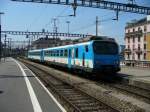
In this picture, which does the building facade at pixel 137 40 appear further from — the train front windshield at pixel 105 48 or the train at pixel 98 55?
the train front windshield at pixel 105 48

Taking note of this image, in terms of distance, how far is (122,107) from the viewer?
13.3m

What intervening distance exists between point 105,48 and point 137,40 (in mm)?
81427

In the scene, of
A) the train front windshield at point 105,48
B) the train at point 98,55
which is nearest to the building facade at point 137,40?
the train at point 98,55

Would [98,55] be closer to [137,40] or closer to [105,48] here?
[105,48]

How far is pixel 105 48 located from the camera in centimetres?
2516

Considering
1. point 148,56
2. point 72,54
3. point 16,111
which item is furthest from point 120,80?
point 148,56

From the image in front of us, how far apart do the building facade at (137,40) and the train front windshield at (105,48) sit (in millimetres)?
65094

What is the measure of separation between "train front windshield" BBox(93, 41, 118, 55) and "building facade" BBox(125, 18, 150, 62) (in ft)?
214

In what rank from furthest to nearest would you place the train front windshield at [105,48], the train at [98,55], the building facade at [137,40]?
the building facade at [137,40] → the train front windshield at [105,48] → the train at [98,55]

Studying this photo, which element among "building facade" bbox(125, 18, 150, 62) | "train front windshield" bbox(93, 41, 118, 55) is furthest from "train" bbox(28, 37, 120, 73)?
"building facade" bbox(125, 18, 150, 62)

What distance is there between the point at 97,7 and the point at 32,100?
65.9 ft

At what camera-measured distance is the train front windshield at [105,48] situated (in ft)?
80.8

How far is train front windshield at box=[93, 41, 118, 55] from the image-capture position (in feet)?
80.8

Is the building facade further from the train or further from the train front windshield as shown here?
the train front windshield
